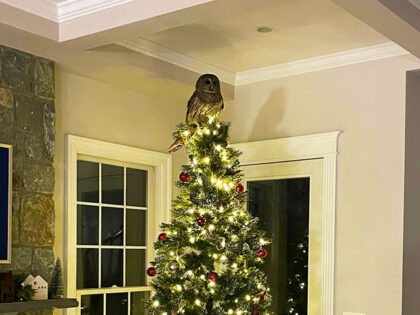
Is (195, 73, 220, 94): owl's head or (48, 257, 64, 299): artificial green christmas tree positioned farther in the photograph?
(195, 73, 220, 94): owl's head

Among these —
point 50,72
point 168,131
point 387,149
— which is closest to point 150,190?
point 168,131

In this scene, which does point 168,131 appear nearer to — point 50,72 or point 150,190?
point 150,190

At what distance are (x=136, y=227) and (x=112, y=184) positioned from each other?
44cm

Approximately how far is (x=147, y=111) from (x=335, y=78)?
4.89 ft

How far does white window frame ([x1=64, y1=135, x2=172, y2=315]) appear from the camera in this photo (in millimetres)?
4367

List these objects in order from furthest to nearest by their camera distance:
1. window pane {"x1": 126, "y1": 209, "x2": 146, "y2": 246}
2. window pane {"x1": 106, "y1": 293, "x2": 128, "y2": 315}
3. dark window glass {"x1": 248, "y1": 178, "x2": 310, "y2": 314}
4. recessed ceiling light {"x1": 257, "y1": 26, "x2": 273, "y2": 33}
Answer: window pane {"x1": 126, "y1": 209, "x2": 146, "y2": 246}
dark window glass {"x1": 248, "y1": 178, "x2": 310, "y2": 314}
window pane {"x1": 106, "y1": 293, "x2": 128, "y2": 315}
recessed ceiling light {"x1": 257, "y1": 26, "x2": 273, "y2": 33}

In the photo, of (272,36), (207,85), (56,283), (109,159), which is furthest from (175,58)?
(56,283)

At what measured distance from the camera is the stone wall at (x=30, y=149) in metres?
3.90

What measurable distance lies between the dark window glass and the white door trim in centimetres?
19

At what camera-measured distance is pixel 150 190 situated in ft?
17.1

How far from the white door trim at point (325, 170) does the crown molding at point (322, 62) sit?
1.72 ft

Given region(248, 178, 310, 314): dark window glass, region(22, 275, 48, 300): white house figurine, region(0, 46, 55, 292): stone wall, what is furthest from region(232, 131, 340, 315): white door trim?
region(22, 275, 48, 300): white house figurine

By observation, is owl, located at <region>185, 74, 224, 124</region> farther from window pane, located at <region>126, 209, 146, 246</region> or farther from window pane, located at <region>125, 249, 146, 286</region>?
window pane, located at <region>125, 249, 146, 286</region>

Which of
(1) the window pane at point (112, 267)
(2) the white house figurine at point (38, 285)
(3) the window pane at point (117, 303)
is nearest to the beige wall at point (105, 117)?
(2) the white house figurine at point (38, 285)
